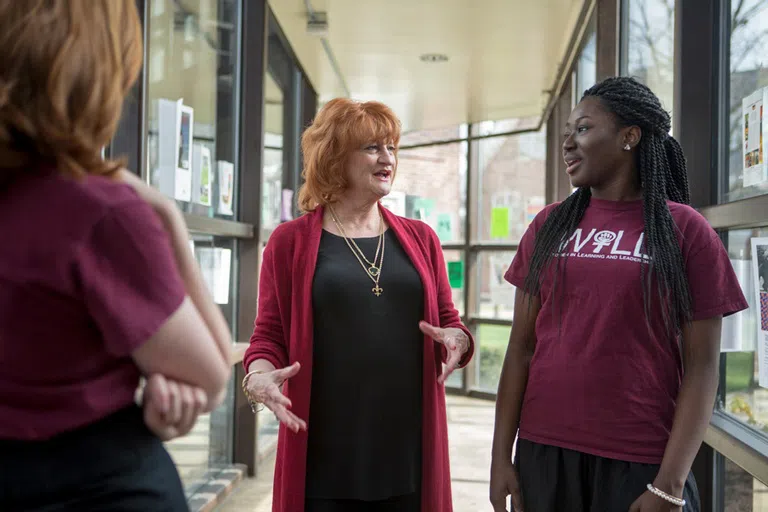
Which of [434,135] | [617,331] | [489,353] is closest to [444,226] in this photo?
[434,135]

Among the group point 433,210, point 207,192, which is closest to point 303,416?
point 207,192

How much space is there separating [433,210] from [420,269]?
649 cm

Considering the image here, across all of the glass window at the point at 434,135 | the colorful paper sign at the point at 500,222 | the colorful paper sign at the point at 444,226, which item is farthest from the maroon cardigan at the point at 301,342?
the glass window at the point at 434,135

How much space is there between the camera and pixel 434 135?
842cm

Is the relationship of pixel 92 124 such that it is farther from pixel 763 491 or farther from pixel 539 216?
pixel 763 491

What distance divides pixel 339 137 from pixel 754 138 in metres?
1.19

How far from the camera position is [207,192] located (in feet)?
11.9

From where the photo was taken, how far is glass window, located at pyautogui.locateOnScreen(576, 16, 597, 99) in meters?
4.29

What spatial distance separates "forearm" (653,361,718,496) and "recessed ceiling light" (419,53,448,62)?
4.51m

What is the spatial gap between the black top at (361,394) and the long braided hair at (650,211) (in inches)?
15.6

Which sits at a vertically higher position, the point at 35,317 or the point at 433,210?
the point at 433,210

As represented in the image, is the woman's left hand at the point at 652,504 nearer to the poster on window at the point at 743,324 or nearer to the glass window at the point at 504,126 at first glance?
the poster on window at the point at 743,324

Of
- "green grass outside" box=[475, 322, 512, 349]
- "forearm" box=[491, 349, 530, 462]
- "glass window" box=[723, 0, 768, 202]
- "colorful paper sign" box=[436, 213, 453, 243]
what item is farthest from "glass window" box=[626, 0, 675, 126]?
"colorful paper sign" box=[436, 213, 453, 243]

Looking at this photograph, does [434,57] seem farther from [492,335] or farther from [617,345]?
[617,345]
